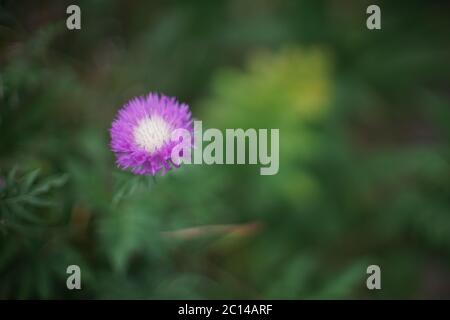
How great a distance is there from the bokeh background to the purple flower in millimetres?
37

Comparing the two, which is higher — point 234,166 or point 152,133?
point 234,166

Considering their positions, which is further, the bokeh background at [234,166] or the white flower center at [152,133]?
the bokeh background at [234,166]

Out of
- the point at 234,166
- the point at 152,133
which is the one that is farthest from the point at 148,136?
the point at 234,166

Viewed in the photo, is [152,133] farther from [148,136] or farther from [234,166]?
[234,166]

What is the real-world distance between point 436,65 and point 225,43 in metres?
0.92

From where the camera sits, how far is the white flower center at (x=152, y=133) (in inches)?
23.5

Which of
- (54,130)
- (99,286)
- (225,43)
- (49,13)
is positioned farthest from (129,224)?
(225,43)

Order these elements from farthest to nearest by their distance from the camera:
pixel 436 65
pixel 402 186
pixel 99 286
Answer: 1. pixel 436 65
2. pixel 402 186
3. pixel 99 286

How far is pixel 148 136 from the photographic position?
60 cm

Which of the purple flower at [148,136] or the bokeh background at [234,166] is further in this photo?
the bokeh background at [234,166]

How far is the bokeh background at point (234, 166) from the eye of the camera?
3.20 feet

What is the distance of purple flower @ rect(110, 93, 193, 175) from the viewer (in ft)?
1.96

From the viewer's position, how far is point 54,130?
1181mm
